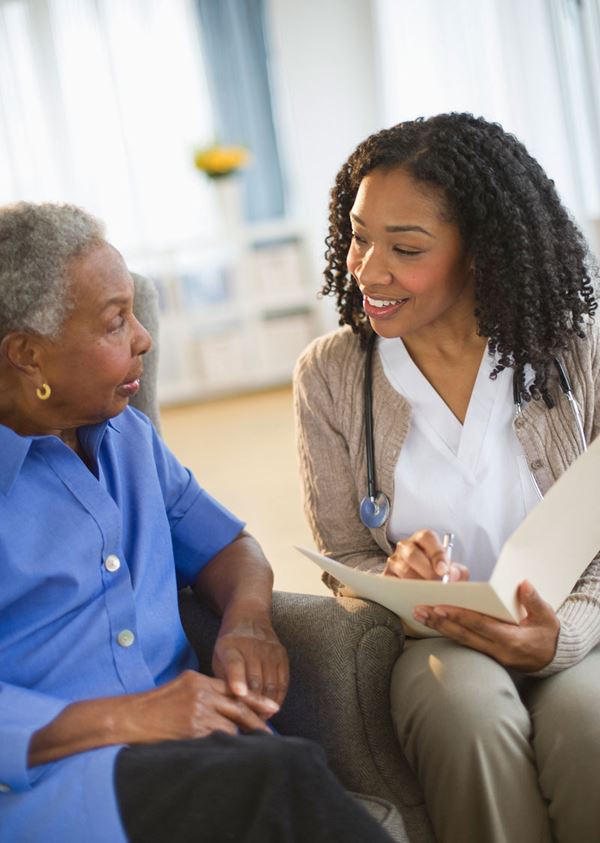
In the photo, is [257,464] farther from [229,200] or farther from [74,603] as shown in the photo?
[74,603]

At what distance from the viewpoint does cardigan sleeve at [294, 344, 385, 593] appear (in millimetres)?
1712

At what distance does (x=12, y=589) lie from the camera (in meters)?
1.31

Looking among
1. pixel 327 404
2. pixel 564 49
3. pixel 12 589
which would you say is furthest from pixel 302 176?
pixel 12 589

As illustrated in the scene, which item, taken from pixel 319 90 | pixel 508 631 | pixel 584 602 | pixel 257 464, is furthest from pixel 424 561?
pixel 319 90

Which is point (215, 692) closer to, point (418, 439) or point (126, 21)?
point (418, 439)

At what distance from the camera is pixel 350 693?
144cm

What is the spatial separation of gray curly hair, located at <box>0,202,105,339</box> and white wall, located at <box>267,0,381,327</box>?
16.3ft

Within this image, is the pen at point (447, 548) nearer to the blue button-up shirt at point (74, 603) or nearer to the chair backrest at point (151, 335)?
the blue button-up shirt at point (74, 603)

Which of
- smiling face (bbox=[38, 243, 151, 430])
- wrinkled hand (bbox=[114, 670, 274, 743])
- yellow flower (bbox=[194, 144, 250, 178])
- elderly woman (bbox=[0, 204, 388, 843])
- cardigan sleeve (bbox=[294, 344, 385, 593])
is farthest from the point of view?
yellow flower (bbox=[194, 144, 250, 178])

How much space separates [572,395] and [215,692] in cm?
72

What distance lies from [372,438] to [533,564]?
39cm

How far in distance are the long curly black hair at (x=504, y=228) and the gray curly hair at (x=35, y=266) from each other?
0.54 metres

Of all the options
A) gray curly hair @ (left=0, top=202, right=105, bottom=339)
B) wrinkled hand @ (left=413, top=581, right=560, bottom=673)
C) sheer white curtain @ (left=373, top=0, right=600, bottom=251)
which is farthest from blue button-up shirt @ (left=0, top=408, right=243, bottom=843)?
sheer white curtain @ (left=373, top=0, right=600, bottom=251)

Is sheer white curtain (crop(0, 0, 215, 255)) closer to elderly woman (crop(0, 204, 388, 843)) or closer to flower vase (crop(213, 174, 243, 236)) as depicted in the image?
flower vase (crop(213, 174, 243, 236))
